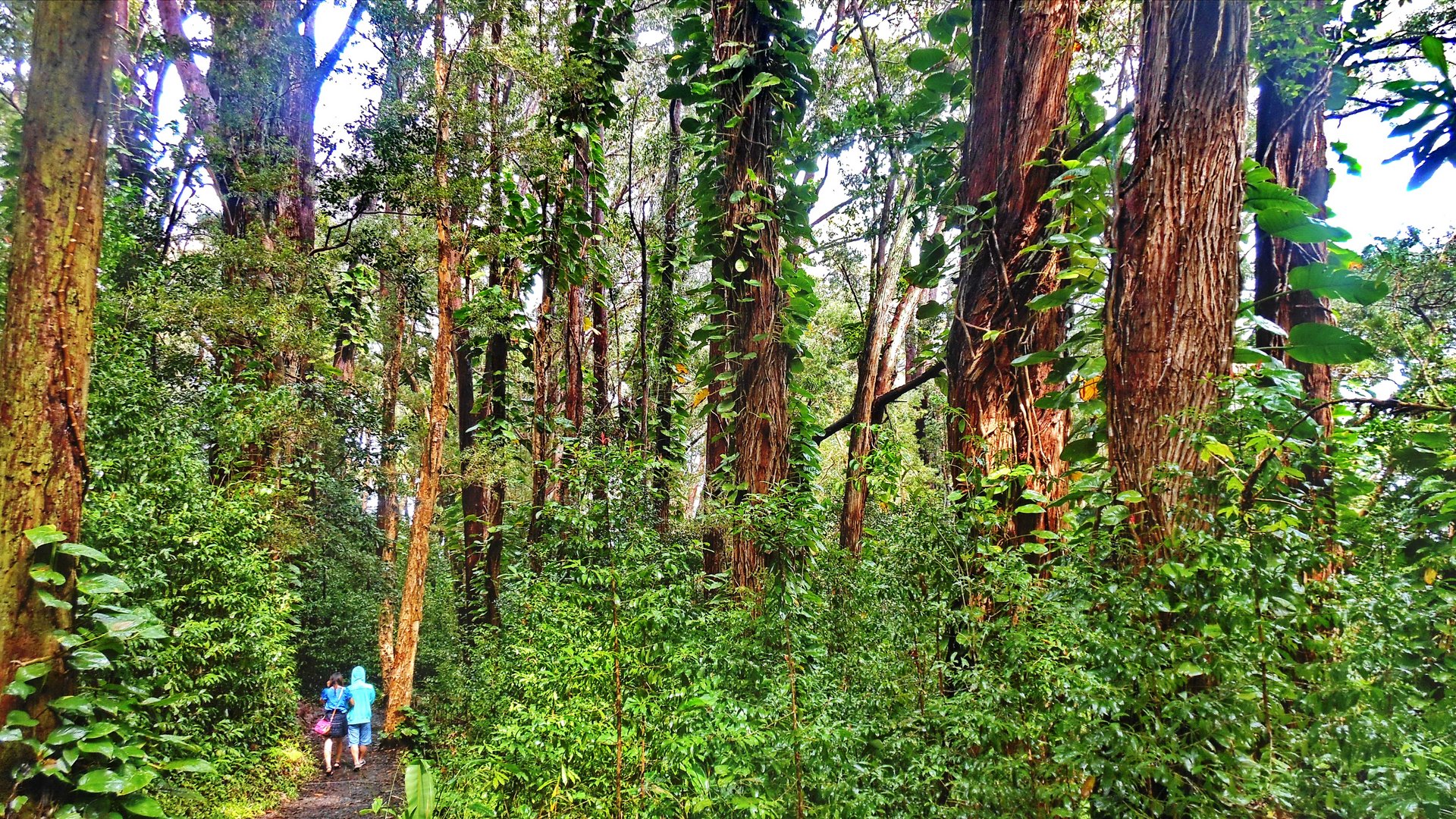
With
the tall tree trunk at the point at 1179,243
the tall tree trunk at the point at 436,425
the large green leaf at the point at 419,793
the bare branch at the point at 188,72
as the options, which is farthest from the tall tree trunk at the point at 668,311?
the bare branch at the point at 188,72

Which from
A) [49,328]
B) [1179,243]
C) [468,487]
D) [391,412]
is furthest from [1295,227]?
[391,412]

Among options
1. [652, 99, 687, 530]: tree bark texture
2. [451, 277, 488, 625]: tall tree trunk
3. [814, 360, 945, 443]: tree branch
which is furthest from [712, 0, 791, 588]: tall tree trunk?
[451, 277, 488, 625]: tall tree trunk

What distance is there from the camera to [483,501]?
29.8 ft

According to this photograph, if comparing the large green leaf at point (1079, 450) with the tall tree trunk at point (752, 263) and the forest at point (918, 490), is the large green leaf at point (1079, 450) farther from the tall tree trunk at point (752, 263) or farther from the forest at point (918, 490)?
the tall tree trunk at point (752, 263)

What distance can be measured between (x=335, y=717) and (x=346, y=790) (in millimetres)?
828

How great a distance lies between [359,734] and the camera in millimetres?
7750

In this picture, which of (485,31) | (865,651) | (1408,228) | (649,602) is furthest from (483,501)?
(1408,228)

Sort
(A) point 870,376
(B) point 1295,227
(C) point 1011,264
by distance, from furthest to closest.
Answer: (A) point 870,376, (C) point 1011,264, (B) point 1295,227

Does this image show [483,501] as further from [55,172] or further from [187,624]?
[55,172]

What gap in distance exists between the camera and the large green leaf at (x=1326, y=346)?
165 centimetres

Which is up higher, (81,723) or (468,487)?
(468,487)

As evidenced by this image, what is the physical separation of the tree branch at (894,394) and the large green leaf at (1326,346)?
5.75 feet

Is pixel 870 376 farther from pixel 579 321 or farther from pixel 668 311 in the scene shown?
pixel 579 321

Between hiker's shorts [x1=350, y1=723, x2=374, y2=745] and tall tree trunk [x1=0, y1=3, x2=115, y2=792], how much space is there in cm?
674
